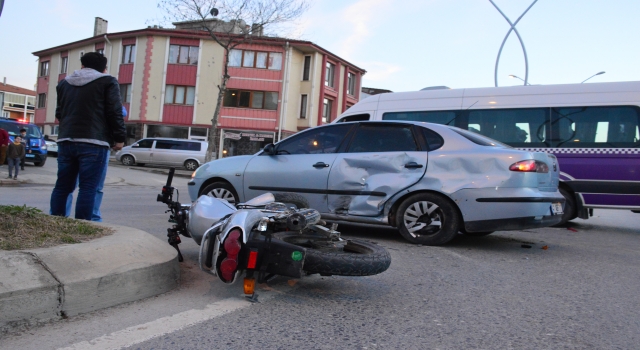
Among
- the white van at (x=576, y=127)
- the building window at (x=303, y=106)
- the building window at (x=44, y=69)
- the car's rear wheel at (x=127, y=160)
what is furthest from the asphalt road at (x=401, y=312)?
the building window at (x=44, y=69)

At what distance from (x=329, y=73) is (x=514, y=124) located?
2979 cm

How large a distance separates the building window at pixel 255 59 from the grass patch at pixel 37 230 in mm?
32537

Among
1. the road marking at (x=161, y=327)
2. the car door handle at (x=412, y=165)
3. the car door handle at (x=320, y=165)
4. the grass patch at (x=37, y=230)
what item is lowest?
the road marking at (x=161, y=327)

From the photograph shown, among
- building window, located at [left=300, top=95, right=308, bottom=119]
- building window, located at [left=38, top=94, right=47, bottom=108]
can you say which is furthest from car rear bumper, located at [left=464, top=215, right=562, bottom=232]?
building window, located at [left=38, top=94, right=47, bottom=108]

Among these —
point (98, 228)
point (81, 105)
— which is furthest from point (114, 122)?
point (98, 228)

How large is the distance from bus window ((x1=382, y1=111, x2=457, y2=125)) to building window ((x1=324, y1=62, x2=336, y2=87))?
27.2 meters

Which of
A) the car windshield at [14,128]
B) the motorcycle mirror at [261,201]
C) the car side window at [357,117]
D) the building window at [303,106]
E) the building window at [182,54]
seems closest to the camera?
the motorcycle mirror at [261,201]

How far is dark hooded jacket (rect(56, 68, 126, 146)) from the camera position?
4957mm

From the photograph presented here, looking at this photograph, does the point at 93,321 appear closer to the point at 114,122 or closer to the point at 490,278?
the point at 114,122

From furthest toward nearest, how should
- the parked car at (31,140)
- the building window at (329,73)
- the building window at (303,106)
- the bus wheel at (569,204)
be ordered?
the building window at (329,73)
the building window at (303,106)
the parked car at (31,140)
the bus wheel at (569,204)

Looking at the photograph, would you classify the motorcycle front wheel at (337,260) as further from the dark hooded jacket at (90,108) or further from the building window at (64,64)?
the building window at (64,64)

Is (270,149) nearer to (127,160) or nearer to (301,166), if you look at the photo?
(301,166)

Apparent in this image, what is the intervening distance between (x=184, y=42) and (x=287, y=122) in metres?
8.53

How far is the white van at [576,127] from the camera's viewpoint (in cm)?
874
